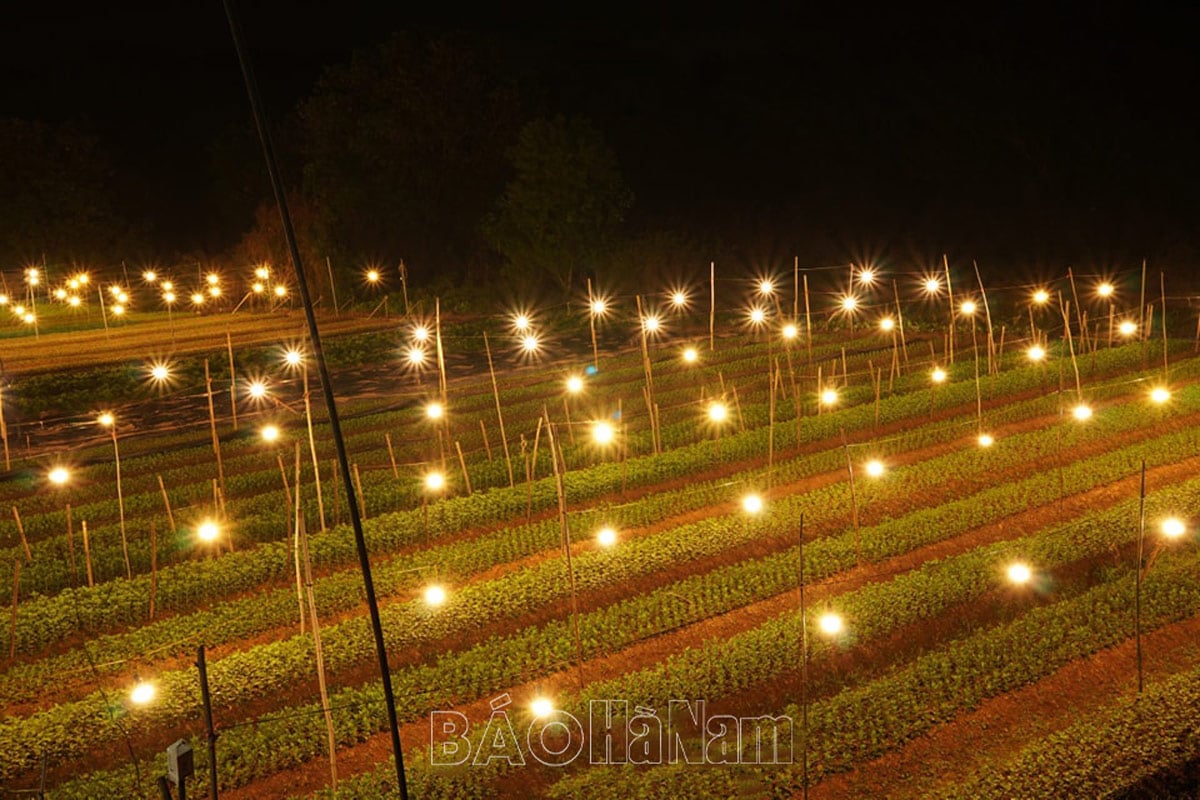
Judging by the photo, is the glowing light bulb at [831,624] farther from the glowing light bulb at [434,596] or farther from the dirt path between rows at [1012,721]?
the glowing light bulb at [434,596]

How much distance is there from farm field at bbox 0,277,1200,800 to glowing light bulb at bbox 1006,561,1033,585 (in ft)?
0.35

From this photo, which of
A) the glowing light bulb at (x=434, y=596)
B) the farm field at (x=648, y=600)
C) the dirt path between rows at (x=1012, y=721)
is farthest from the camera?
the glowing light bulb at (x=434, y=596)

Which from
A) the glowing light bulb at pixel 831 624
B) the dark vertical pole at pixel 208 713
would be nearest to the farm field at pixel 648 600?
the glowing light bulb at pixel 831 624

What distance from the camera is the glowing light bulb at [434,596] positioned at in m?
13.6

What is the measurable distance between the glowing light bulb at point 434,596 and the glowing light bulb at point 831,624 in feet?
16.6

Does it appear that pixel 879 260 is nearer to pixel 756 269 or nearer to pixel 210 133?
pixel 756 269

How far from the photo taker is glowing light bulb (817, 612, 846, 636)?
12.3 metres

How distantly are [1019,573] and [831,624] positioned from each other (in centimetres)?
271

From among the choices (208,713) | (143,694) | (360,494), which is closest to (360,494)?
(360,494)

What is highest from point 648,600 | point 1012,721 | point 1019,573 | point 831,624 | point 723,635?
point 648,600

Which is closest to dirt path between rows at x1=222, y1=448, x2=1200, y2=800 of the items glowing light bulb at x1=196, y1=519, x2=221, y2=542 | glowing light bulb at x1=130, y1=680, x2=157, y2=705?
glowing light bulb at x1=130, y1=680, x2=157, y2=705

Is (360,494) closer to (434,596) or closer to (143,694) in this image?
(434,596)

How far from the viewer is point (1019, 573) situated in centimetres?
1295

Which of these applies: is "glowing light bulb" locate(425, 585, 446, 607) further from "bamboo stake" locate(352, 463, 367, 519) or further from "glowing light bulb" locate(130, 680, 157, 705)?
"bamboo stake" locate(352, 463, 367, 519)
